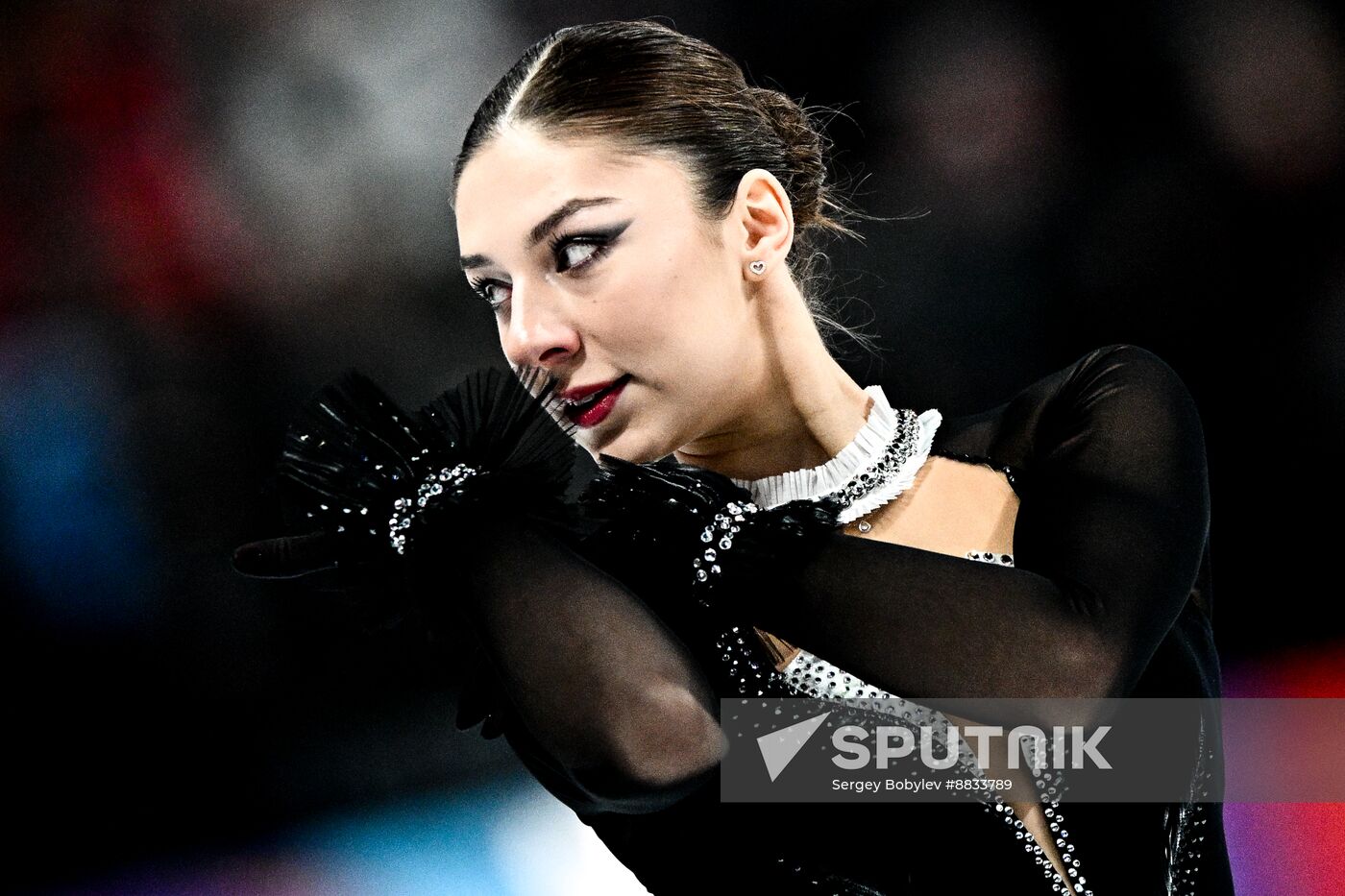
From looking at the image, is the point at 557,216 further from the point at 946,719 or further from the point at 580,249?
the point at 946,719

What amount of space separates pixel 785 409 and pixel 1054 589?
0.46 m

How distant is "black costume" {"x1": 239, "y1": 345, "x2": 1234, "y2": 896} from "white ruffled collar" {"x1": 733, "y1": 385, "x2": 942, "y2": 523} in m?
0.07

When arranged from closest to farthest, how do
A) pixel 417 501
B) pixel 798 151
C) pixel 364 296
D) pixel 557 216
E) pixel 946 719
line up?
pixel 417 501 < pixel 557 216 < pixel 946 719 < pixel 798 151 < pixel 364 296

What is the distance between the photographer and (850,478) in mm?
1413

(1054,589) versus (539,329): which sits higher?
(539,329)

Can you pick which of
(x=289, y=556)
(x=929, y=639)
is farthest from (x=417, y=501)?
(x=929, y=639)

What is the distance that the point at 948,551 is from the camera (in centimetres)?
138

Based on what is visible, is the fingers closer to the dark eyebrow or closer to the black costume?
the black costume

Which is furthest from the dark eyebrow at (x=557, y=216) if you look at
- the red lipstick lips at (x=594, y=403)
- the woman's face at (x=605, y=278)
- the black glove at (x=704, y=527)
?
the black glove at (x=704, y=527)

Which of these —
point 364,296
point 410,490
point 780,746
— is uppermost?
point 410,490

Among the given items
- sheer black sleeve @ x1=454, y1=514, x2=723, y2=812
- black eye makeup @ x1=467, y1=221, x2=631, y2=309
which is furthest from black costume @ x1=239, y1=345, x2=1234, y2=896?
black eye makeup @ x1=467, y1=221, x2=631, y2=309

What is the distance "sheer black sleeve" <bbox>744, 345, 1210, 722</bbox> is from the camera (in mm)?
1014

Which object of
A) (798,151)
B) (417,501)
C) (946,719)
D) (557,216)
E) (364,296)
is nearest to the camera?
(417,501)

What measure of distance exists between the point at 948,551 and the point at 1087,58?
4.26ft
